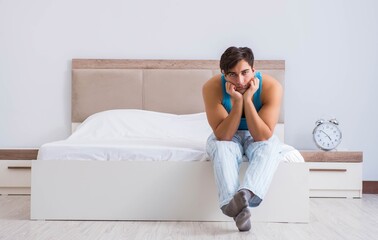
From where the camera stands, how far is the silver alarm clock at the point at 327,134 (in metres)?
4.81

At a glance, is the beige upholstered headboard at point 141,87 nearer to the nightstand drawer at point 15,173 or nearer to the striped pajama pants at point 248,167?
the nightstand drawer at point 15,173

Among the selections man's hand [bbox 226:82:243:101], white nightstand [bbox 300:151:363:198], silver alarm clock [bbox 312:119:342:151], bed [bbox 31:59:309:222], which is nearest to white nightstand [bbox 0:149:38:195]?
bed [bbox 31:59:309:222]

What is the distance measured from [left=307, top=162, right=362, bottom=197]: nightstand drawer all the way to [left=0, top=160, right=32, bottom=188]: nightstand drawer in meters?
2.06

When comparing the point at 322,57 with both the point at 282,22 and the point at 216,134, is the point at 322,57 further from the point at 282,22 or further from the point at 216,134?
the point at 216,134

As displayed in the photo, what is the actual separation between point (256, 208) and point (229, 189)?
1.21 feet

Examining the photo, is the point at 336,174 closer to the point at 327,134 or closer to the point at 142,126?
the point at 327,134

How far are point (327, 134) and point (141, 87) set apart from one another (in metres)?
1.49

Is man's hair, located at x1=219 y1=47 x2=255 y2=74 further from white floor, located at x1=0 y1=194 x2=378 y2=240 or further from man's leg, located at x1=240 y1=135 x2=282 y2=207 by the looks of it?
white floor, located at x1=0 y1=194 x2=378 y2=240

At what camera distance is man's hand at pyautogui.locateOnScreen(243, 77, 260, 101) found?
10.6ft

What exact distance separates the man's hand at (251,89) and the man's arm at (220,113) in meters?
0.04

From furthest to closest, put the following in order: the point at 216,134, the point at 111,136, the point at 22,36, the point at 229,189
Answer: the point at 22,36
the point at 111,136
the point at 216,134
the point at 229,189

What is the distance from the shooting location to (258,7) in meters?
5.09

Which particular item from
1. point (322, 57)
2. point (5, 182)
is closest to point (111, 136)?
point (5, 182)

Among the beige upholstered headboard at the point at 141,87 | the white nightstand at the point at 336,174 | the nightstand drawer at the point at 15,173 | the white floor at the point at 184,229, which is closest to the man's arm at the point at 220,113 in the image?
the white floor at the point at 184,229
